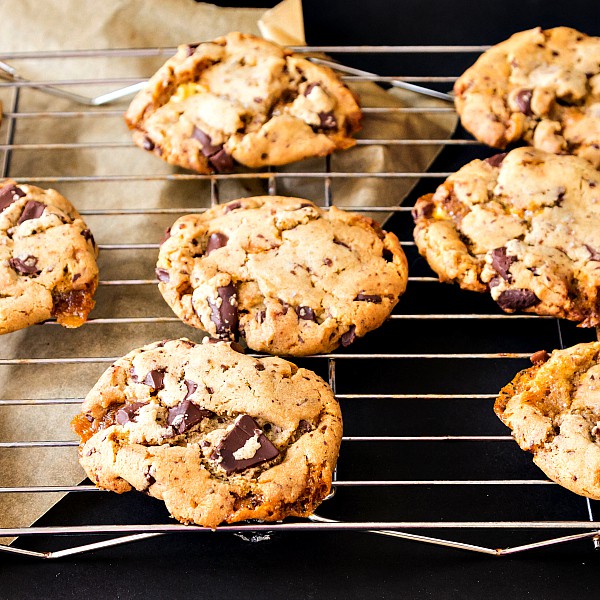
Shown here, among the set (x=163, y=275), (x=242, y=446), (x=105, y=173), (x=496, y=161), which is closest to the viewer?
(x=242, y=446)

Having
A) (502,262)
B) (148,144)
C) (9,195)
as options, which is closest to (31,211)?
(9,195)

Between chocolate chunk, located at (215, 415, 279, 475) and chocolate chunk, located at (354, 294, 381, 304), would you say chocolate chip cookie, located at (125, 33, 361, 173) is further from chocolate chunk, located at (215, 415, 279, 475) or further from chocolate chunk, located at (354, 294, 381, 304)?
chocolate chunk, located at (215, 415, 279, 475)

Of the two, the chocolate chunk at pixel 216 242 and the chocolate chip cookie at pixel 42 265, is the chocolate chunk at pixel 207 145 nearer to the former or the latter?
the chocolate chunk at pixel 216 242

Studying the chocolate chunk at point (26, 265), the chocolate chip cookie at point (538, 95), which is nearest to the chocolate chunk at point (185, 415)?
A: the chocolate chunk at point (26, 265)

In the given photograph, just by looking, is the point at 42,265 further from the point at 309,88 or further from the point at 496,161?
the point at 496,161

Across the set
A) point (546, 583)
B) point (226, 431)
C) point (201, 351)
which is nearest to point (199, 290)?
point (201, 351)

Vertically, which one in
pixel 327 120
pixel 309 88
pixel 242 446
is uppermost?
pixel 309 88
